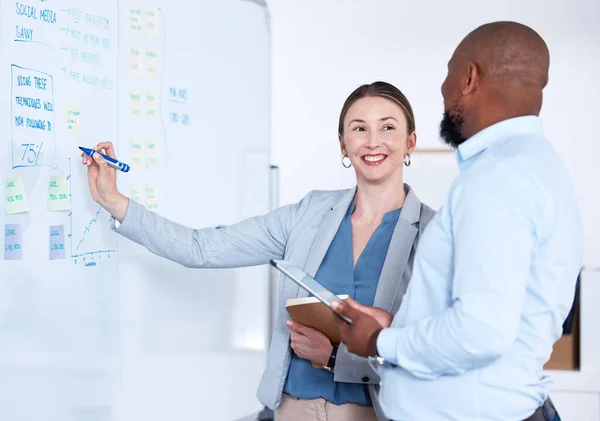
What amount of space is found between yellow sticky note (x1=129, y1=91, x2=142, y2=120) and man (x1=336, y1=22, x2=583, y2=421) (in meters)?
1.10

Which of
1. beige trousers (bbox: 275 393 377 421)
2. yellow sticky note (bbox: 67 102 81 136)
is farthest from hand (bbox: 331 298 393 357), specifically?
yellow sticky note (bbox: 67 102 81 136)

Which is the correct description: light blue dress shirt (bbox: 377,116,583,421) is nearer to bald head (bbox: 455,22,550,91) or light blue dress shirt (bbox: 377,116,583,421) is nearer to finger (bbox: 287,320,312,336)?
bald head (bbox: 455,22,550,91)

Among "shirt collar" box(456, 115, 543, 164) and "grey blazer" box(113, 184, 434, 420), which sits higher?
"shirt collar" box(456, 115, 543, 164)

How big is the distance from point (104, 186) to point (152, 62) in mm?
624

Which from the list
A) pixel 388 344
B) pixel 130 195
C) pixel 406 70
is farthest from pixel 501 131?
pixel 406 70

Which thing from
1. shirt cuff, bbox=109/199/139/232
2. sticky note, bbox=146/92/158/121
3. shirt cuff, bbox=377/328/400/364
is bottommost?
shirt cuff, bbox=377/328/400/364

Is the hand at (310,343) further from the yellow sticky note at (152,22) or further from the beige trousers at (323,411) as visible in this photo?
the yellow sticky note at (152,22)

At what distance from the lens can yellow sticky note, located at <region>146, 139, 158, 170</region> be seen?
2.15 m

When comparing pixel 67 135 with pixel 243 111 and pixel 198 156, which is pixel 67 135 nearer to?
pixel 198 156

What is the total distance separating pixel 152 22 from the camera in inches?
85.2

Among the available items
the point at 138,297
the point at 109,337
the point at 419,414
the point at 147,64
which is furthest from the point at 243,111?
the point at 419,414

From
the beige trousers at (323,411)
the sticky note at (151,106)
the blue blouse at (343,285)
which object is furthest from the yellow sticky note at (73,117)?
the beige trousers at (323,411)

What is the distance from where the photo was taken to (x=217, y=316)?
2.55 metres

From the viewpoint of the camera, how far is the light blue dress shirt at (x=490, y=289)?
1054 millimetres
